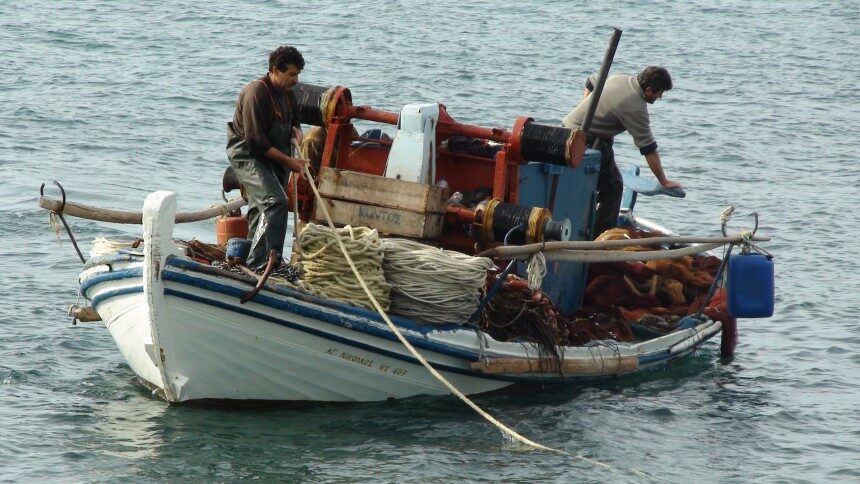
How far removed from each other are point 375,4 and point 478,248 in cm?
2351

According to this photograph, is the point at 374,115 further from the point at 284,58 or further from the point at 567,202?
the point at 567,202

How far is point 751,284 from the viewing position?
11023 millimetres

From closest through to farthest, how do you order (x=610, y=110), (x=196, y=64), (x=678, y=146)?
(x=610, y=110), (x=678, y=146), (x=196, y=64)

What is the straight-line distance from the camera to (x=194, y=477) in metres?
8.13

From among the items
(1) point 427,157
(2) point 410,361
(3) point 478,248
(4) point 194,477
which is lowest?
(4) point 194,477

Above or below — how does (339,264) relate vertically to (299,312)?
above

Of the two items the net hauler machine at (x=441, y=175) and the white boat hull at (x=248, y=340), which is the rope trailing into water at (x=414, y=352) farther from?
the net hauler machine at (x=441, y=175)

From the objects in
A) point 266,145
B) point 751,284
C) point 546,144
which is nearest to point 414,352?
point 266,145

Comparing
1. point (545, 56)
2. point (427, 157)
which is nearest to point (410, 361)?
point (427, 157)

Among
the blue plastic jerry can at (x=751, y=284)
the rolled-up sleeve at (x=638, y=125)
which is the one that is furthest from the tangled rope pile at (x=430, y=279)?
the rolled-up sleeve at (x=638, y=125)

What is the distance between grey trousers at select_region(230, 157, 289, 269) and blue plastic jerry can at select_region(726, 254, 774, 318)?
402 centimetres

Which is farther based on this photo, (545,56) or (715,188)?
(545,56)

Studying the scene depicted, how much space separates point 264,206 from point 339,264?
2.88ft

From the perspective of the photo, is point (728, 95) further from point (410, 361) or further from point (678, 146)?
point (410, 361)
